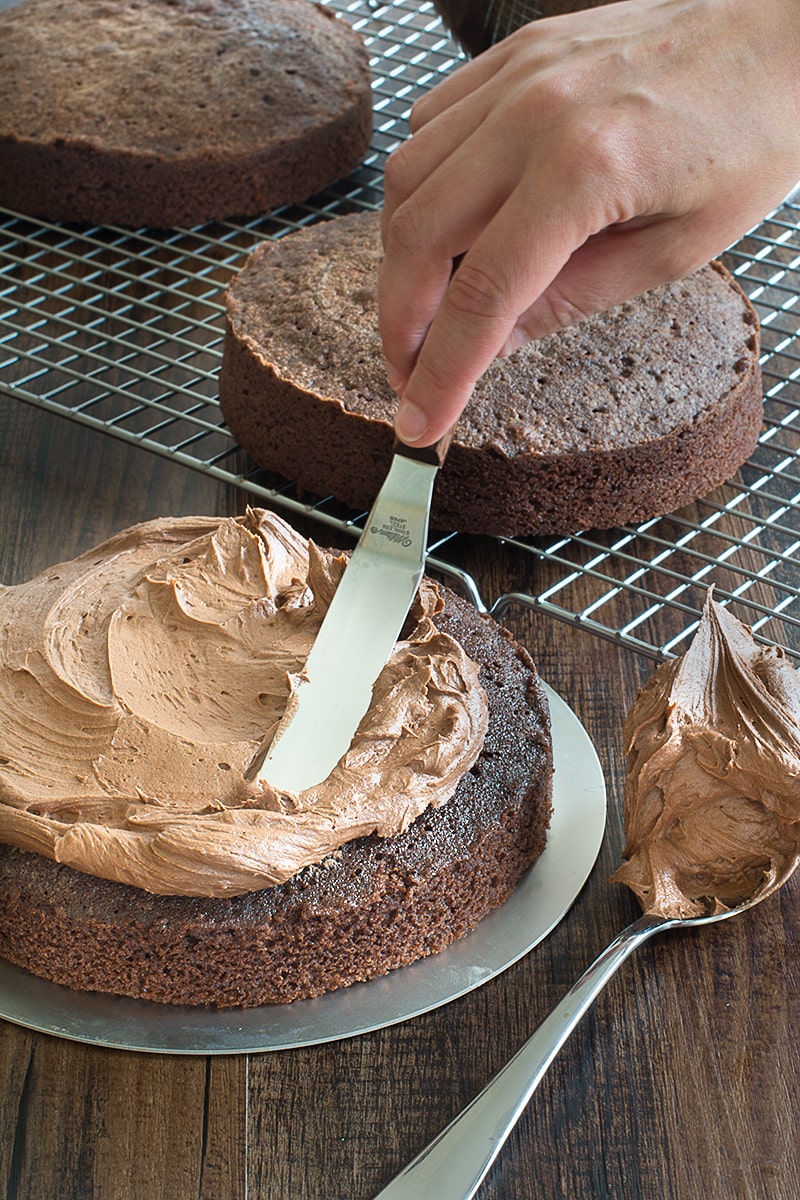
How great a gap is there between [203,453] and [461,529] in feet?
1.72

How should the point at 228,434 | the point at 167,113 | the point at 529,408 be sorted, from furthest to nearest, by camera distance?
the point at 167,113 → the point at 228,434 → the point at 529,408

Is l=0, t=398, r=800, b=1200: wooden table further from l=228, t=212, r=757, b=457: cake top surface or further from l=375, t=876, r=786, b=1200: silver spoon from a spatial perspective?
l=228, t=212, r=757, b=457: cake top surface

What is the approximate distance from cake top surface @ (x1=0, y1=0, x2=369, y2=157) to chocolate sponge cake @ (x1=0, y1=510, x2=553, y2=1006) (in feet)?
4.96

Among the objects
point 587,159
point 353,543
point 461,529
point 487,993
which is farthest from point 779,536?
point 487,993

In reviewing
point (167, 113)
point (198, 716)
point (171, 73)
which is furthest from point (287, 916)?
point (171, 73)

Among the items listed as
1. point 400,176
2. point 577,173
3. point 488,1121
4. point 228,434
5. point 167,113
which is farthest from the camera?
point 167,113

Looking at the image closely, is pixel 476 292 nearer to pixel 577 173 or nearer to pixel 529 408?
pixel 577 173

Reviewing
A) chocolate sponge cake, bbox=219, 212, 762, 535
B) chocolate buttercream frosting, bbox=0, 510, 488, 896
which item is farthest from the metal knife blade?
chocolate sponge cake, bbox=219, 212, 762, 535

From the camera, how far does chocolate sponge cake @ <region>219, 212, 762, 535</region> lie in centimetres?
198

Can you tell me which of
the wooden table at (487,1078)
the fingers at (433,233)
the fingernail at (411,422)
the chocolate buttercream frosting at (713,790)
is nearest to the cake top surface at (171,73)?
the fingers at (433,233)

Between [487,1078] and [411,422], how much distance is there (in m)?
0.74

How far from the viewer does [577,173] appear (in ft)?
4.66

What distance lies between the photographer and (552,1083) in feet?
4.43

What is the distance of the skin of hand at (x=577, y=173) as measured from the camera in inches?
56.2
